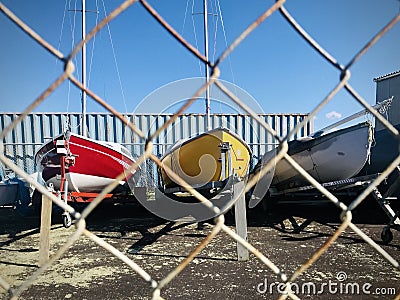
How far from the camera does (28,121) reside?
8750 millimetres

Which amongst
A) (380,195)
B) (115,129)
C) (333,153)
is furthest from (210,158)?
(115,129)

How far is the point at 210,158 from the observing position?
154 inches

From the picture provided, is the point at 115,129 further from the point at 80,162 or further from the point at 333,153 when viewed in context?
the point at 333,153

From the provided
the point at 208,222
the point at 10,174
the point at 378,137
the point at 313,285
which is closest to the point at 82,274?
the point at 313,285

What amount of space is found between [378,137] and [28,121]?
9319 mm

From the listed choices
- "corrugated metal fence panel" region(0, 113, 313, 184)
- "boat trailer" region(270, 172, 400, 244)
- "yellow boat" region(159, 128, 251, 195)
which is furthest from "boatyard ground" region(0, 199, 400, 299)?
"corrugated metal fence panel" region(0, 113, 313, 184)

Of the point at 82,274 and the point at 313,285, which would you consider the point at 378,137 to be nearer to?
the point at 313,285

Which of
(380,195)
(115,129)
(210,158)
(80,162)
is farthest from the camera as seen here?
(115,129)

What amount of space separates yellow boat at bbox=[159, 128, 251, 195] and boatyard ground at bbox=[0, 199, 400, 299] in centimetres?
66

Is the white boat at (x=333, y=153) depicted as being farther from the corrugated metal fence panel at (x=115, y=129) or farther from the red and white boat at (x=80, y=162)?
the corrugated metal fence panel at (x=115, y=129)

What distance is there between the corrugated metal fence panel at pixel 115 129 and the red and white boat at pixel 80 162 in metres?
3.69

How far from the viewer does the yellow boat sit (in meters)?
3.63

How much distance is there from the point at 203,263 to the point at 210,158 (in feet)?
5.51

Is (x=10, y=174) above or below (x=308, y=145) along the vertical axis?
below
